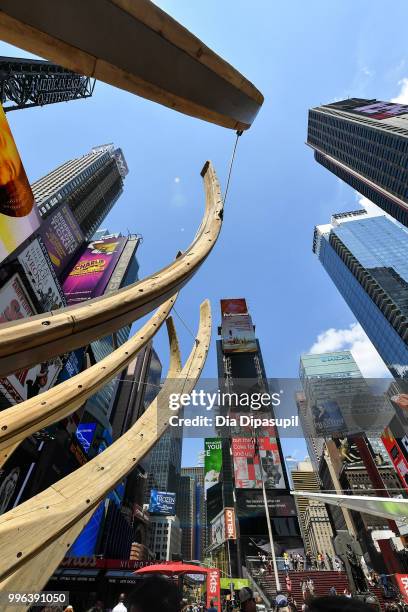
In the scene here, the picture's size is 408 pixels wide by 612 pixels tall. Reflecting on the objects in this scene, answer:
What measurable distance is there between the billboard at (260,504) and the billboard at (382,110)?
318 ft

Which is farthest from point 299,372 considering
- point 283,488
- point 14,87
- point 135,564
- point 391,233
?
point 14,87

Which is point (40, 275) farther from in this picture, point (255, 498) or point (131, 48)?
point (255, 498)

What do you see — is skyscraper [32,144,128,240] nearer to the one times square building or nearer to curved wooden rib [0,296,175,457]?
the one times square building

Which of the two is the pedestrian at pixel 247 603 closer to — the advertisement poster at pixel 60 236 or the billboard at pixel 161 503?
the advertisement poster at pixel 60 236

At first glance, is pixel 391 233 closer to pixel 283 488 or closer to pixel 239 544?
pixel 283 488

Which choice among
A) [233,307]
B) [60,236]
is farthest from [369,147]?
[60,236]

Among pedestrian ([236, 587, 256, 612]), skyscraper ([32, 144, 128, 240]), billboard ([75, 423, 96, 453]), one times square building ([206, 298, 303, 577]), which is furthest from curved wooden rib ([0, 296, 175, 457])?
skyscraper ([32, 144, 128, 240])

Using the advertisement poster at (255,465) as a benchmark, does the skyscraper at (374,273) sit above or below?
above

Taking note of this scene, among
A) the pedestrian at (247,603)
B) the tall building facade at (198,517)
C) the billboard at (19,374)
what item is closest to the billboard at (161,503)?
the tall building facade at (198,517)

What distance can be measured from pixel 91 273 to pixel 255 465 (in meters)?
35.2

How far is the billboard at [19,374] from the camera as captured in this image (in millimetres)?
11844

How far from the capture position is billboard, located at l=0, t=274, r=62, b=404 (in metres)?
11.8

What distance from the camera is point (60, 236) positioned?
2961 centimetres

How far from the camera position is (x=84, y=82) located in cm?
5072
